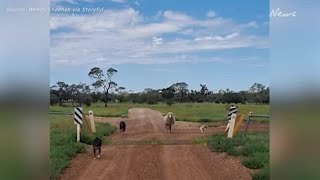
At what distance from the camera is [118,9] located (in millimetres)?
3844

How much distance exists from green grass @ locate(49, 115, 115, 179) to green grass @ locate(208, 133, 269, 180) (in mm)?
841

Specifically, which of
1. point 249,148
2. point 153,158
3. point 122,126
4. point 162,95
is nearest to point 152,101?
point 162,95

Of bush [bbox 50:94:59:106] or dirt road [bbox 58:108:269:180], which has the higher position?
bush [bbox 50:94:59:106]

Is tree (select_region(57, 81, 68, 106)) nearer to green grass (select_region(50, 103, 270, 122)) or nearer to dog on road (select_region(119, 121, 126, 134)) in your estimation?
green grass (select_region(50, 103, 270, 122))

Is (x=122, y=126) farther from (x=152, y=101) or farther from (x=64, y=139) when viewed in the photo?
(x=64, y=139)

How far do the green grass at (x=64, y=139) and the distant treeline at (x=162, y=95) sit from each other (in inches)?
6.4

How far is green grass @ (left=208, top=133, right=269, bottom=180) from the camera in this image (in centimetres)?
384

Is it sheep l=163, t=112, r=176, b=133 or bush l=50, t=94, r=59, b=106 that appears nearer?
bush l=50, t=94, r=59, b=106

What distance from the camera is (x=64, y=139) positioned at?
3934 mm

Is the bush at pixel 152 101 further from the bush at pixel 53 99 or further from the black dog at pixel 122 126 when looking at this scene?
the bush at pixel 53 99

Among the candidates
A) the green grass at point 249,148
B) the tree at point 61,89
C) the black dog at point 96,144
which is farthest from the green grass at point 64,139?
the green grass at point 249,148

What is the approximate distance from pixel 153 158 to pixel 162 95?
50 cm

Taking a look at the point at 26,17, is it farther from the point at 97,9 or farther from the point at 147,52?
the point at 147,52

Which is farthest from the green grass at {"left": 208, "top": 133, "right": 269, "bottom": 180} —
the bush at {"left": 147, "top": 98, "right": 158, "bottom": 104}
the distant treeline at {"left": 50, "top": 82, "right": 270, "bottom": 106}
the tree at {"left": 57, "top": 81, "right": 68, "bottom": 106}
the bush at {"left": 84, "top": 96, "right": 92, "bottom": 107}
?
the tree at {"left": 57, "top": 81, "right": 68, "bottom": 106}
